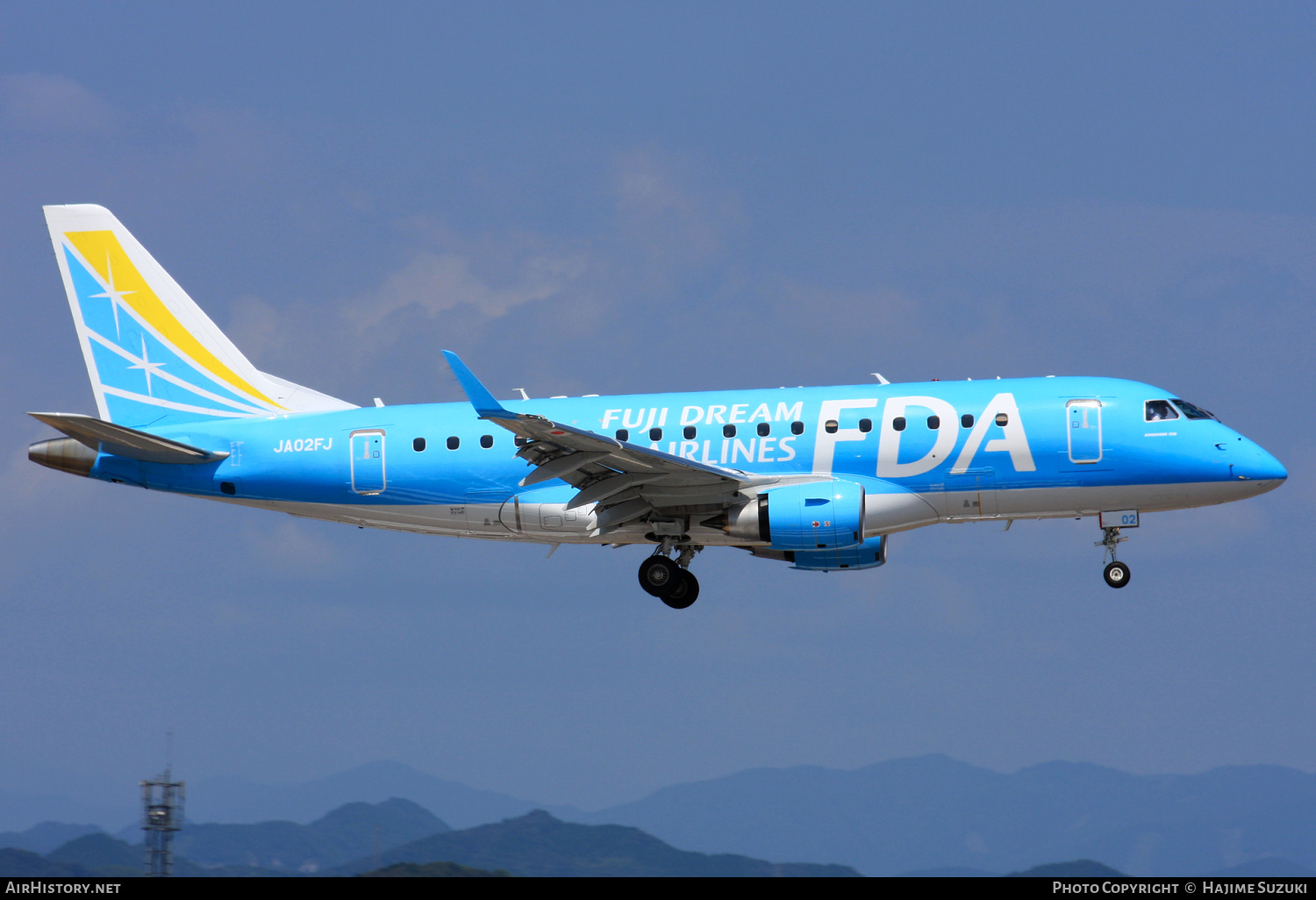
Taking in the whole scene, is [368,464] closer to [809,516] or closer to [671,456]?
[671,456]

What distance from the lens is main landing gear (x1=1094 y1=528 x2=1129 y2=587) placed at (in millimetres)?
36719

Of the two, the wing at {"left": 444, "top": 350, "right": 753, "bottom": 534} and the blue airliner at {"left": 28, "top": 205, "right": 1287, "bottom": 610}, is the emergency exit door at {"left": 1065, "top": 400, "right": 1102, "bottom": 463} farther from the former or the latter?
the wing at {"left": 444, "top": 350, "right": 753, "bottom": 534}

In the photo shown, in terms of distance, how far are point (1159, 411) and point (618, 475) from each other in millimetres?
13708

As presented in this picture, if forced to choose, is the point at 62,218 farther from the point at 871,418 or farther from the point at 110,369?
the point at 871,418

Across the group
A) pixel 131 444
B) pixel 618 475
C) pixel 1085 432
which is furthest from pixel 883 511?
pixel 131 444

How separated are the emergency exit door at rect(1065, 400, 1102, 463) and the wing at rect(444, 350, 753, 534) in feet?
25.5

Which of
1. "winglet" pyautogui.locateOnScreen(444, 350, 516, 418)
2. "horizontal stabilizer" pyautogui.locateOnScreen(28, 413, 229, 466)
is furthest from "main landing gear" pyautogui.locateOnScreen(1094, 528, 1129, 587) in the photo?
"horizontal stabilizer" pyautogui.locateOnScreen(28, 413, 229, 466)

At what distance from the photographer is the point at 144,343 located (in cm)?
4306

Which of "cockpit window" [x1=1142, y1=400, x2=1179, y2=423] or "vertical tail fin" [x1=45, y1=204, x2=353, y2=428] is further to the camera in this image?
"vertical tail fin" [x1=45, y1=204, x2=353, y2=428]

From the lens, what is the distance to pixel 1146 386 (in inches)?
1437

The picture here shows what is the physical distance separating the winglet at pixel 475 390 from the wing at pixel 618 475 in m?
0.04

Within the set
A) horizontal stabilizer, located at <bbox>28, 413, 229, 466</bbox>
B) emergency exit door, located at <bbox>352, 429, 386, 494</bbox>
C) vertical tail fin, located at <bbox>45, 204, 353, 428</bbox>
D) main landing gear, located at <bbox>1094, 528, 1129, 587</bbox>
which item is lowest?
main landing gear, located at <bbox>1094, 528, 1129, 587</bbox>
